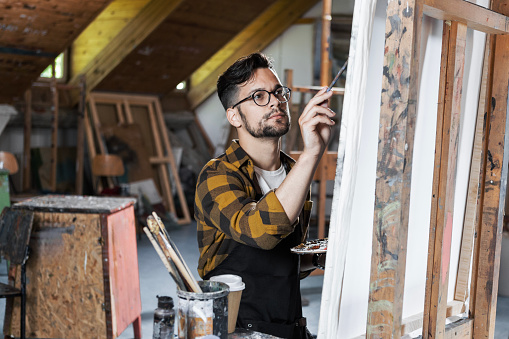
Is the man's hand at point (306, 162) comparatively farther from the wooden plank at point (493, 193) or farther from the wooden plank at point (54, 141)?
the wooden plank at point (54, 141)

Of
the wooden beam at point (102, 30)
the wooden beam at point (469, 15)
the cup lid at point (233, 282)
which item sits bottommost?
the cup lid at point (233, 282)

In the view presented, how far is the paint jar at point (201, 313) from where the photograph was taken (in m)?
1.40

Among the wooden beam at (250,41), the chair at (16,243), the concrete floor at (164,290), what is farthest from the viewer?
the wooden beam at (250,41)

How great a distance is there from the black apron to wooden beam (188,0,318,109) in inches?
292

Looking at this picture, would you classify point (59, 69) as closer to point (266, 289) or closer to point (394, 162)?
point (266, 289)

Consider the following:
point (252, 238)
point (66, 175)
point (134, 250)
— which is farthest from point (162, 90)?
point (252, 238)

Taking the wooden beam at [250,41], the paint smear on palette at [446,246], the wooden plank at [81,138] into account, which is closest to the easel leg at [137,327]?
the paint smear on palette at [446,246]

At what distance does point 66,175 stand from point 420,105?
22.6ft

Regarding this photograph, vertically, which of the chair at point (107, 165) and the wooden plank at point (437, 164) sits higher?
the wooden plank at point (437, 164)

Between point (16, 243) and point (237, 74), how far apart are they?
1837mm

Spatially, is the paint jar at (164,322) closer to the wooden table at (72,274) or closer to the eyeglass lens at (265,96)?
the eyeglass lens at (265,96)

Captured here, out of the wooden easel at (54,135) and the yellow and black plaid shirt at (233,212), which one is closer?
the yellow and black plaid shirt at (233,212)

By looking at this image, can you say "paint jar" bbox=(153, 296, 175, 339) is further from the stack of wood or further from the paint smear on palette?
the paint smear on palette

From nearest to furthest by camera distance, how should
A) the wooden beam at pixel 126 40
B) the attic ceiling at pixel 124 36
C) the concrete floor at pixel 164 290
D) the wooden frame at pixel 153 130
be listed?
1. the concrete floor at pixel 164 290
2. the attic ceiling at pixel 124 36
3. the wooden beam at pixel 126 40
4. the wooden frame at pixel 153 130
